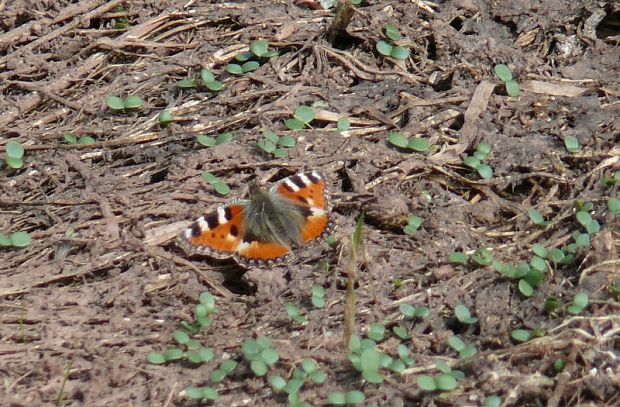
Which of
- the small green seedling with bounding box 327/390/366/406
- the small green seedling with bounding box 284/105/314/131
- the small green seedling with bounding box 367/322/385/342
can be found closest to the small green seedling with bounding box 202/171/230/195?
the small green seedling with bounding box 284/105/314/131

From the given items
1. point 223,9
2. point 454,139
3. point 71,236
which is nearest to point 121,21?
point 223,9

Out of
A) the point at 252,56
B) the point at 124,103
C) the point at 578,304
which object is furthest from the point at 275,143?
the point at 578,304

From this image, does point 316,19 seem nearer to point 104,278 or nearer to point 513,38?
point 513,38

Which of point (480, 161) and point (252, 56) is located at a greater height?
point (252, 56)

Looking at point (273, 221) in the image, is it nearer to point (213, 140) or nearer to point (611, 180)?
point (213, 140)

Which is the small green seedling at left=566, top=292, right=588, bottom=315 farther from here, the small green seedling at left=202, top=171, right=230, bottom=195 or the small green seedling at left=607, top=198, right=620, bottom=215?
the small green seedling at left=202, top=171, right=230, bottom=195

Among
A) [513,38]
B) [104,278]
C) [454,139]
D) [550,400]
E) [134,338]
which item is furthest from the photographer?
[513,38]
